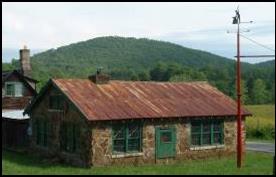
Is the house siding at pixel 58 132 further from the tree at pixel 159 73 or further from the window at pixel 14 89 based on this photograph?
the tree at pixel 159 73

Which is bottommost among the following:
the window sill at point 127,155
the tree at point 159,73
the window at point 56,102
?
the window sill at point 127,155

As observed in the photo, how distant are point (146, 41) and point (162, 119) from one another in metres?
161

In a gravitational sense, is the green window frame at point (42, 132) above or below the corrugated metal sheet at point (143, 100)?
below

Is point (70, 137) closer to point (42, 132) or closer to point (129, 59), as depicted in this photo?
point (42, 132)

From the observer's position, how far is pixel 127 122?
1069 inches

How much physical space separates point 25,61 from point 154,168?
82.5 ft

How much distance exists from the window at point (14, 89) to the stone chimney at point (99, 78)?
49.4 feet

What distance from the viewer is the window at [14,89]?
143 ft

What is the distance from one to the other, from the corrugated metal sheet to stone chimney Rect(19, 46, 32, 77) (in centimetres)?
1810

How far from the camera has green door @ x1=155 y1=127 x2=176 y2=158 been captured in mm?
28306

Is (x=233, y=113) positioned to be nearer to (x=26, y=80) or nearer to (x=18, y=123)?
(x=18, y=123)

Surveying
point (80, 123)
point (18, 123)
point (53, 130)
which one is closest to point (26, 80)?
point (18, 123)

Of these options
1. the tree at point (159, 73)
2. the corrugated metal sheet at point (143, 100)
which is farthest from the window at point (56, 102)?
the tree at point (159, 73)

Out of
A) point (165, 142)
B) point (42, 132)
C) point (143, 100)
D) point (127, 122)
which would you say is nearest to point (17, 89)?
point (42, 132)
